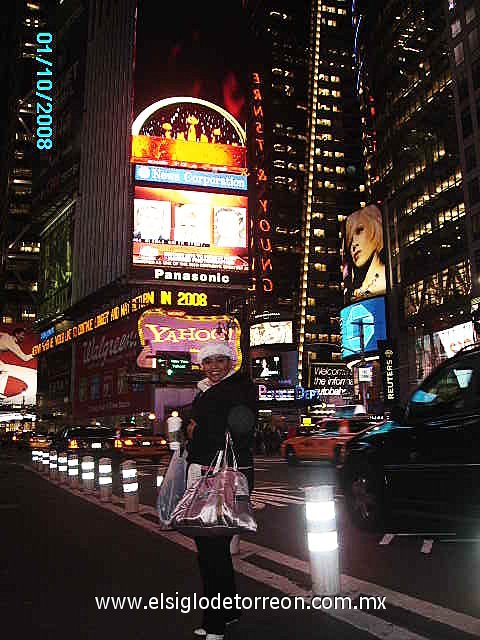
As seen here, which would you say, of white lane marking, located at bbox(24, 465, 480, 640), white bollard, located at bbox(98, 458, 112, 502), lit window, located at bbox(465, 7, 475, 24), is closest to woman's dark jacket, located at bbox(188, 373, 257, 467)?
white lane marking, located at bbox(24, 465, 480, 640)

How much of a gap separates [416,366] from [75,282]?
140 ft

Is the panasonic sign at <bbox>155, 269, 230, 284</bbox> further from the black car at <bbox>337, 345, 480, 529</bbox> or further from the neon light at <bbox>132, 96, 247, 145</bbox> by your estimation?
the black car at <bbox>337, 345, 480, 529</bbox>

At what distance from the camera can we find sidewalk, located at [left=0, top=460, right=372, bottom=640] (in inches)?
183

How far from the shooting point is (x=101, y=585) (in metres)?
6.10

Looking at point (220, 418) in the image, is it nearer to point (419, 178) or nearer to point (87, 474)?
point (87, 474)

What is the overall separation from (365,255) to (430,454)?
6436 centimetres

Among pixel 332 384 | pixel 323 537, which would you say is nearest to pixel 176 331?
pixel 332 384

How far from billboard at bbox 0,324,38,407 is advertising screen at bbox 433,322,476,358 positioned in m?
66.2

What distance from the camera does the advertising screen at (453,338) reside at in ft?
166

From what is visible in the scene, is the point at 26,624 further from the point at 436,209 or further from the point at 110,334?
the point at 110,334

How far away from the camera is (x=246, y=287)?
58.6m

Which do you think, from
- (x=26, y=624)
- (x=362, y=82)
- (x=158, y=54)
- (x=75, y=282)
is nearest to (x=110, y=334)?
(x=75, y=282)
